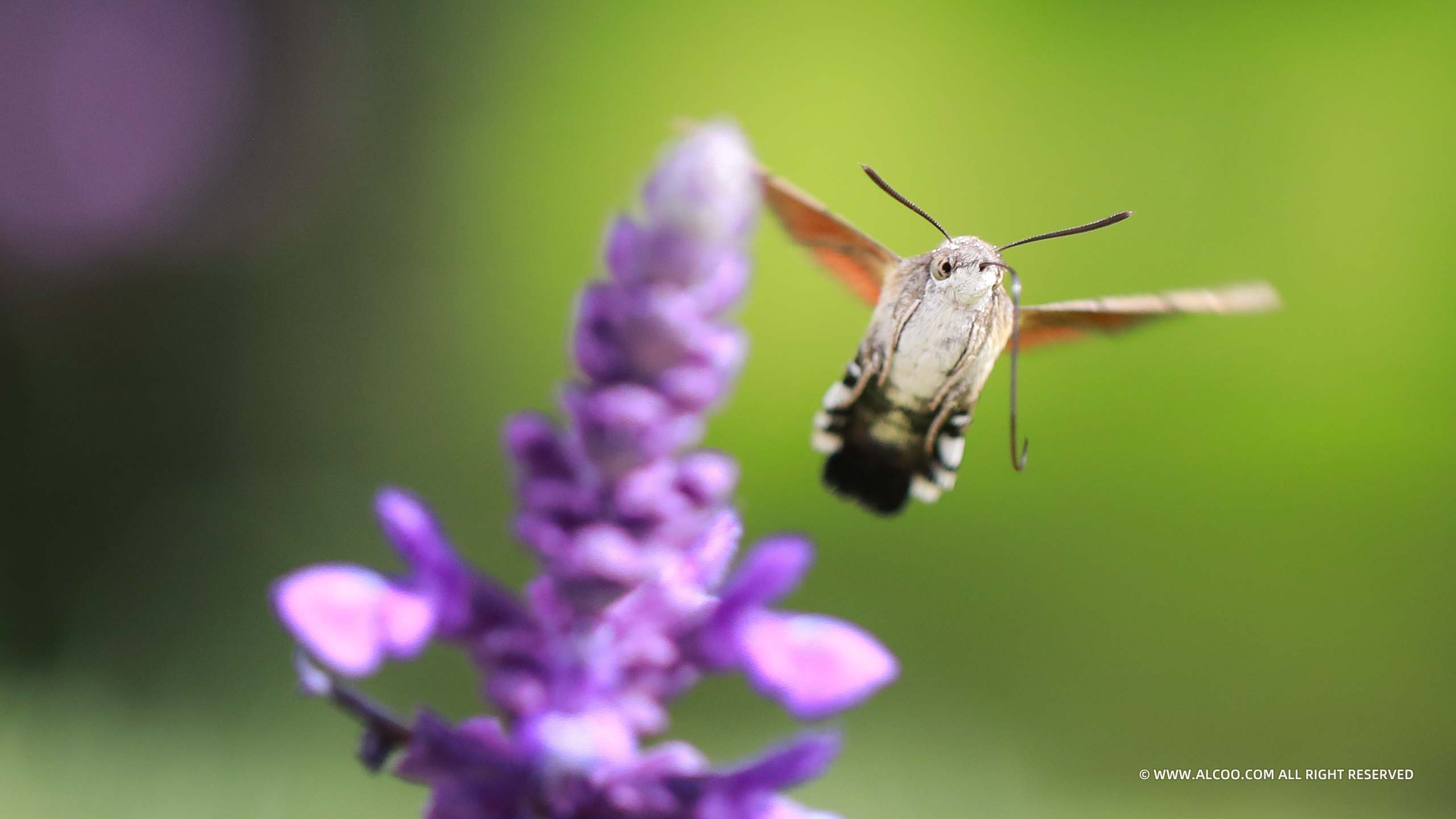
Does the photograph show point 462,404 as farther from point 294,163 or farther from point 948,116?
point 948,116

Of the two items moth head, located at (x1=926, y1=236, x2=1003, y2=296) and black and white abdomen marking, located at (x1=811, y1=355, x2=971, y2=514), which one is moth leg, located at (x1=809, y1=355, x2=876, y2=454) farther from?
moth head, located at (x1=926, y1=236, x2=1003, y2=296)

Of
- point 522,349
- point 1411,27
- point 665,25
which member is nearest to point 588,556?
point 522,349

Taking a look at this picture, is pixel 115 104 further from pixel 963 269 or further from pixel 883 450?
pixel 963 269

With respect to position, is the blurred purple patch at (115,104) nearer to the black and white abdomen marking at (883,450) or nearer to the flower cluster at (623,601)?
the black and white abdomen marking at (883,450)

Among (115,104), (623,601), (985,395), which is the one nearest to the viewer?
(623,601)

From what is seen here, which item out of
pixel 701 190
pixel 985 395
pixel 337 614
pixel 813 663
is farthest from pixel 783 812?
pixel 985 395

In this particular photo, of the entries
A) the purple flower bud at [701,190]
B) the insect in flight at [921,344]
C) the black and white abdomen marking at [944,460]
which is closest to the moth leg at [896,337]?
the insect in flight at [921,344]
